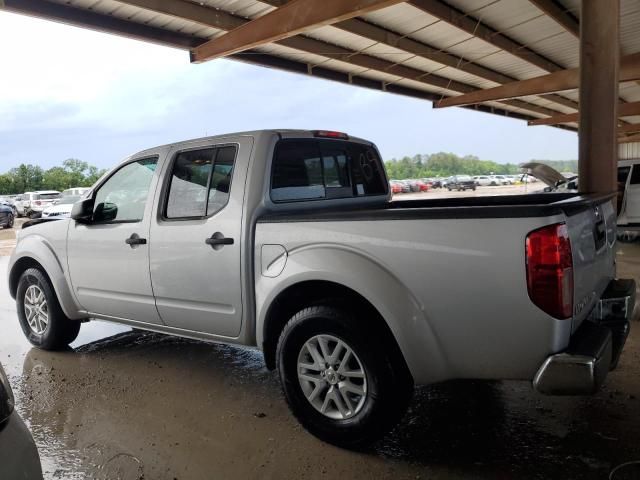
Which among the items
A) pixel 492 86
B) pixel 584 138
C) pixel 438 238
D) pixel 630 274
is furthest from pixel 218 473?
pixel 492 86

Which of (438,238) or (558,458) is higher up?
(438,238)

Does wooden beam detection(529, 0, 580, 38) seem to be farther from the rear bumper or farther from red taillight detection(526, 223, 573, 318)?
red taillight detection(526, 223, 573, 318)

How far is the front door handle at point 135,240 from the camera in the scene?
3.83 m

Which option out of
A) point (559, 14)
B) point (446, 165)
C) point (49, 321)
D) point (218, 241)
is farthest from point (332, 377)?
point (446, 165)

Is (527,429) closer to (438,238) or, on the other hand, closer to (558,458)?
(558,458)

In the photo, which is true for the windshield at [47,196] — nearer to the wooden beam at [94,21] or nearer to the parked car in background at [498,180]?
the wooden beam at [94,21]

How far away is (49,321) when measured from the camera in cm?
470

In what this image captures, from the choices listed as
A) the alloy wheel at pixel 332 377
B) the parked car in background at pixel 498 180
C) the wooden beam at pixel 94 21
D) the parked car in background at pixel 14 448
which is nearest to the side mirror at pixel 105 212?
the alloy wheel at pixel 332 377

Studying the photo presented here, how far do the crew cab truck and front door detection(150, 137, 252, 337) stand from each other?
12 millimetres

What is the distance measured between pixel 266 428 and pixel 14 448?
1.79 m

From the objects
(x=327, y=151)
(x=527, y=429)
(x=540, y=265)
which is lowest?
(x=527, y=429)

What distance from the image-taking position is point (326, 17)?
798 cm

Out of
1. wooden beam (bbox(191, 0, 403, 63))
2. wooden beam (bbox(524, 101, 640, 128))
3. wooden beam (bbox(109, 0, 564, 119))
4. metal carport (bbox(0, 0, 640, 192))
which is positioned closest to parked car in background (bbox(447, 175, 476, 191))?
wooden beam (bbox(524, 101, 640, 128))

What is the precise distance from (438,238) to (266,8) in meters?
7.76
